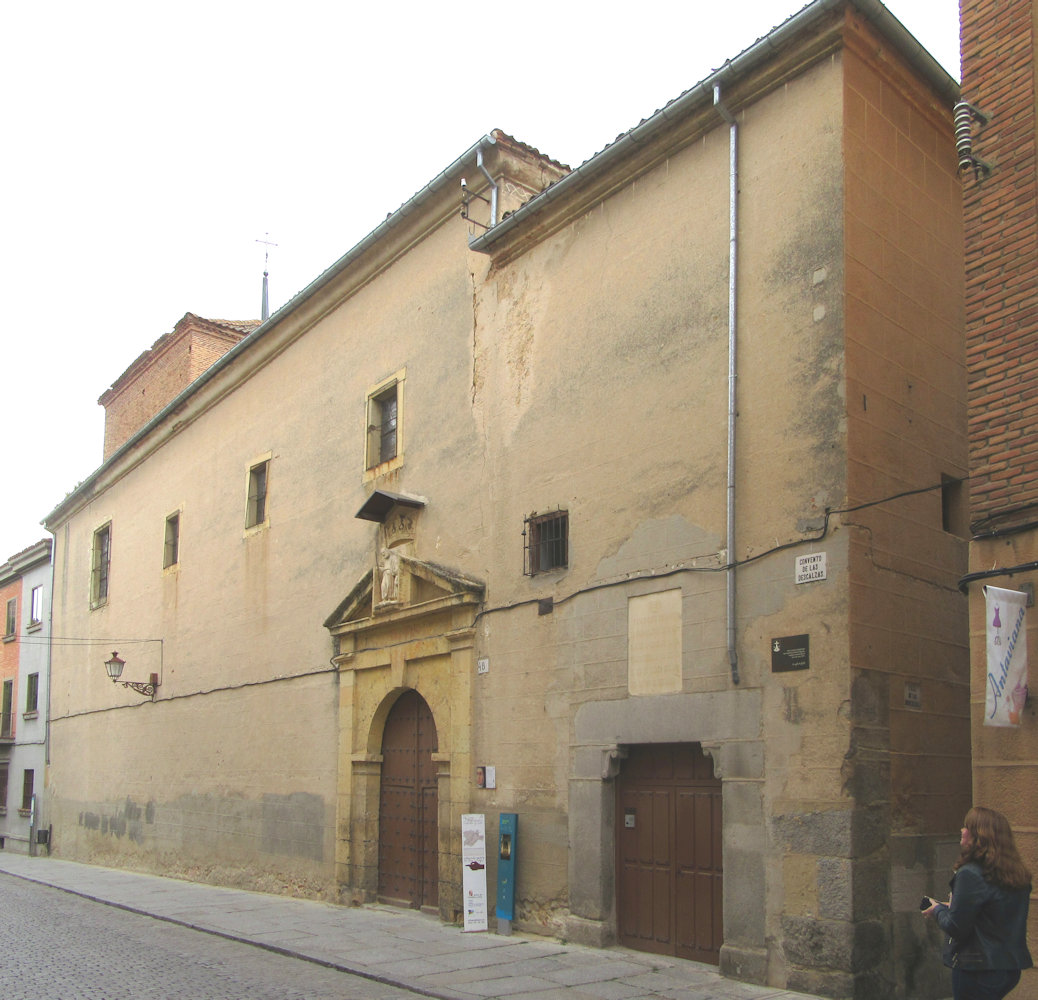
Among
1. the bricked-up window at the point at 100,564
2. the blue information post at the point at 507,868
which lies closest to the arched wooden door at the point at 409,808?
the blue information post at the point at 507,868

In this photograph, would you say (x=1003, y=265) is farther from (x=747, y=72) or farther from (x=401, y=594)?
(x=401, y=594)

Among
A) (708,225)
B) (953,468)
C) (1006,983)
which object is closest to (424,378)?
(708,225)

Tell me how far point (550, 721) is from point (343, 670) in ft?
14.2

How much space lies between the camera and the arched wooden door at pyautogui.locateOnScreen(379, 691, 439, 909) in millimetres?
12820

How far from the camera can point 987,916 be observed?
5.36m

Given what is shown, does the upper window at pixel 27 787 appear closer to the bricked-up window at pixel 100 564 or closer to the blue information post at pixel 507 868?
the bricked-up window at pixel 100 564

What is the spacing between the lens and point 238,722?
16.9 m

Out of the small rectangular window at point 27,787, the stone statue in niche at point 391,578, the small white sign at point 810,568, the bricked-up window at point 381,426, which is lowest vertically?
the small rectangular window at point 27,787

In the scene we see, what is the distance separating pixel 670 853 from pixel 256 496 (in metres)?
10.2

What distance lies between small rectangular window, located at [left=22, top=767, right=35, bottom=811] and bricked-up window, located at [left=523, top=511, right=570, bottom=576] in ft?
67.9

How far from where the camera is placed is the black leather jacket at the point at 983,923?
532 centimetres

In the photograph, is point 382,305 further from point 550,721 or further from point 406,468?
point 550,721

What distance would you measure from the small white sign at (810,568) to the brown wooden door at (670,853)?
177 cm

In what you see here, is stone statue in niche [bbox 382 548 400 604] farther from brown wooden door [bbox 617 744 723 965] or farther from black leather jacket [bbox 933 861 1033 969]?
black leather jacket [bbox 933 861 1033 969]
